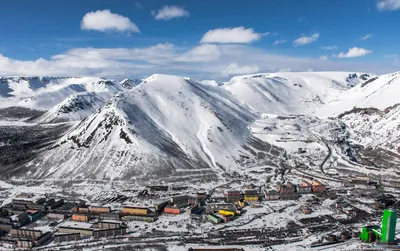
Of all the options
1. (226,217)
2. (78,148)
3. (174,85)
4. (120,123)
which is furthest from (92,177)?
(174,85)

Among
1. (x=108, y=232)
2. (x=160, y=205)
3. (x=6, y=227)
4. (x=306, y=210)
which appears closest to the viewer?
(x=108, y=232)

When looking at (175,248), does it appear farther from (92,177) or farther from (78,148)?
(78,148)

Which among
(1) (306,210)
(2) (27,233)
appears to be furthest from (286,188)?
(2) (27,233)

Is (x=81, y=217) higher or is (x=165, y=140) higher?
(x=165, y=140)

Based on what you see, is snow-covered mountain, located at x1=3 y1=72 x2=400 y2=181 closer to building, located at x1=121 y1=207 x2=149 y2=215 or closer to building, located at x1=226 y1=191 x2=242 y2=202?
building, located at x1=226 y1=191 x2=242 y2=202

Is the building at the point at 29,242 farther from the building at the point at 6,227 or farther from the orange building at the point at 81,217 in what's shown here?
the orange building at the point at 81,217

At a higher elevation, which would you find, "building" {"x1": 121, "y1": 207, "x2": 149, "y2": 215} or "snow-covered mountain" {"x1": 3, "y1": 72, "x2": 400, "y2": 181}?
"snow-covered mountain" {"x1": 3, "y1": 72, "x2": 400, "y2": 181}

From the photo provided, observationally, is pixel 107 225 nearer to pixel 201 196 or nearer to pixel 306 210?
pixel 201 196

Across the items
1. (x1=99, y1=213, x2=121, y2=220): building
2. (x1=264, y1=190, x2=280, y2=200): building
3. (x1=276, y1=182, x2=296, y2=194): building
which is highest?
(x1=276, y1=182, x2=296, y2=194): building

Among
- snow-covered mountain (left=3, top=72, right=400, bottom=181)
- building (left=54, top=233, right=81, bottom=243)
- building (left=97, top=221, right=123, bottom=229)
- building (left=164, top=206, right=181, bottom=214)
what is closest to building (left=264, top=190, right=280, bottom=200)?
snow-covered mountain (left=3, top=72, right=400, bottom=181)

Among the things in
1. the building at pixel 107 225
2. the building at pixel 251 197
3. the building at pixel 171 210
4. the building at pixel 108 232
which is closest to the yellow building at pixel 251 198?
the building at pixel 251 197

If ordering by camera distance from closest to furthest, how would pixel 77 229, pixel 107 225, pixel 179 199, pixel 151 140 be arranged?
pixel 77 229, pixel 107 225, pixel 179 199, pixel 151 140
